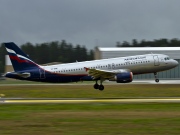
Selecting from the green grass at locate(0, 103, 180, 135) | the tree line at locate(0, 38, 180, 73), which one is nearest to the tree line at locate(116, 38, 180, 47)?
the tree line at locate(0, 38, 180, 73)

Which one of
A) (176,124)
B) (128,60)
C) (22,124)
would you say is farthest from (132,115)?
(128,60)

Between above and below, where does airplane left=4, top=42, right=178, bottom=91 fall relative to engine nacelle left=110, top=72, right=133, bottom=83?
above

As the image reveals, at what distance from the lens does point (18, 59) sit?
4672 cm

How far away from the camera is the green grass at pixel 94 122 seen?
17.5m

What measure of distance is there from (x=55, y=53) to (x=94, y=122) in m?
141

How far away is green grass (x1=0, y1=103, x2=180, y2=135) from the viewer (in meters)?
17.5

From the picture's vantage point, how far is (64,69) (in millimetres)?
47188

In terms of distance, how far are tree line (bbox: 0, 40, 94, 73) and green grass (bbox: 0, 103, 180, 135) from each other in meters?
125

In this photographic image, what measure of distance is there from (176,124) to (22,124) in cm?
635

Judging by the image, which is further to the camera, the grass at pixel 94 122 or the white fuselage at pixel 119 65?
the white fuselage at pixel 119 65

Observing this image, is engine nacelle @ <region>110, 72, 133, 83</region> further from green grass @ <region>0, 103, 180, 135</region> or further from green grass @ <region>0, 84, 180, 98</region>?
green grass @ <region>0, 103, 180, 135</region>

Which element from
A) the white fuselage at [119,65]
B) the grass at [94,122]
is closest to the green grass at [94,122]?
the grass at [94,122]

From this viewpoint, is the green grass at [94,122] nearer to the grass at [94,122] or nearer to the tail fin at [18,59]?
the grass at [94,122]

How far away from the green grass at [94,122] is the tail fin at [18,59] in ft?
69.2
